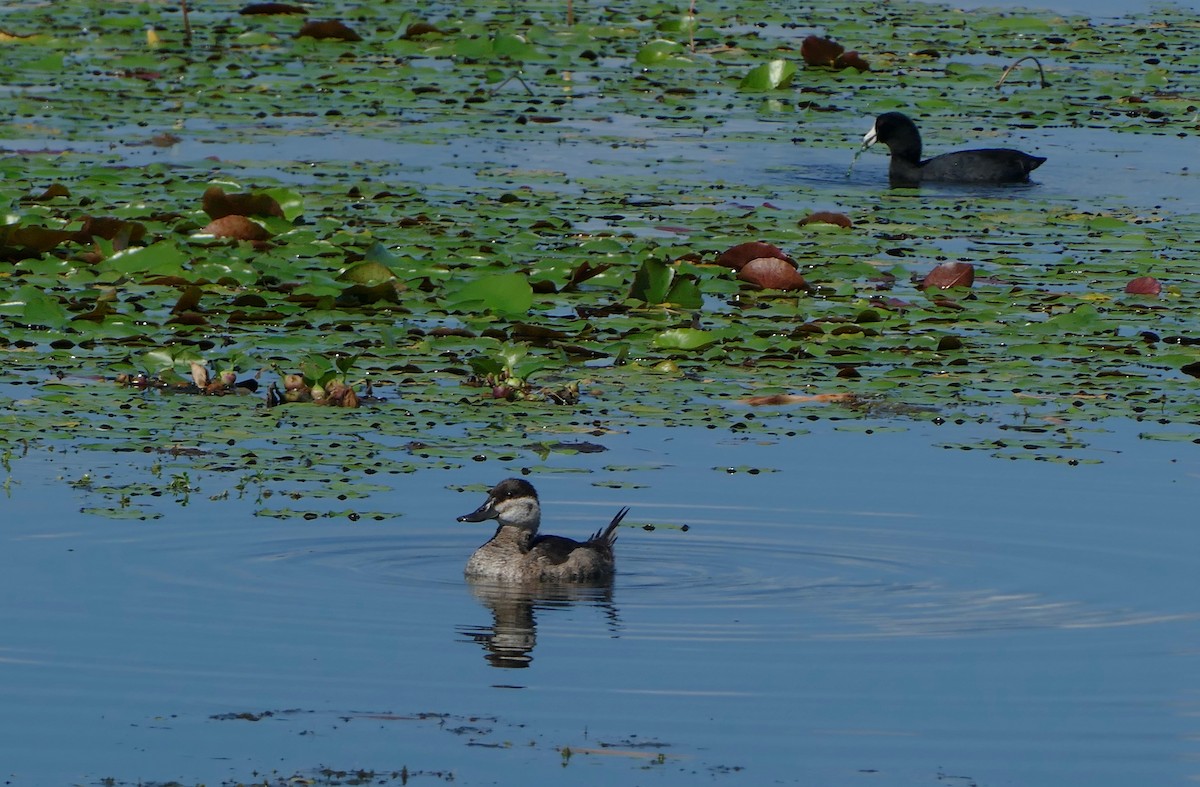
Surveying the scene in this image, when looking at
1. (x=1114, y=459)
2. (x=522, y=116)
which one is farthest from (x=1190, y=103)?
(x=1114, y=459)

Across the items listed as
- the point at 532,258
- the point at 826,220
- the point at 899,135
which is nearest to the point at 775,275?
the point at 532,258

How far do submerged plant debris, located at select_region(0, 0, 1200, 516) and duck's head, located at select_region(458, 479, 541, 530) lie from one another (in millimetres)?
875

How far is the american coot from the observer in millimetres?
16406

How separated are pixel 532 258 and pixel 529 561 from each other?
4792mm

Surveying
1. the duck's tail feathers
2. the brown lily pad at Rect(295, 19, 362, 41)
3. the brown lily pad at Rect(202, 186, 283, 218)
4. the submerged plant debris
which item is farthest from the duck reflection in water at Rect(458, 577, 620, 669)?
the brown lily pad at Rect(295, 19, 362, 41)

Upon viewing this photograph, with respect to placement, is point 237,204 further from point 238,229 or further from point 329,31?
point 329,31

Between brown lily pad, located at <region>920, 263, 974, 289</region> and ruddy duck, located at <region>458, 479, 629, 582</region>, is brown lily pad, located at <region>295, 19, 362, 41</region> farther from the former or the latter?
ruddy duck, located at <region>458, 479, 629, 582</region>

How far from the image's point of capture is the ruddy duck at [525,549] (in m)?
7.68

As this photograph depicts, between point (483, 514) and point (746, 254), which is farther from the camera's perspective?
point (746, 254)

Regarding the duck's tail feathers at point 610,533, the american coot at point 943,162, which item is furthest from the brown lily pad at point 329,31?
the duck's tail feathers at point 610,533

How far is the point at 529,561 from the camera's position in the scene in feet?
25.6

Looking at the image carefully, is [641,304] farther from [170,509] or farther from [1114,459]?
[170,509]

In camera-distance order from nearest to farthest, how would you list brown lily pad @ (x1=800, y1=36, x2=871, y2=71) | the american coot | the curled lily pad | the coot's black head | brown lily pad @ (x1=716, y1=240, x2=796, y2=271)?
1. brown lily pad @ (x1=716, y1=240, x2=796, y2=271)
2. the american coot
3. the coot's black head
4. the curled lily pad
5. brown lily pad @ (x1=800, y1=36, x2=871, y2=71)

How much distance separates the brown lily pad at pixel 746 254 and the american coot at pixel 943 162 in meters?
4.63
